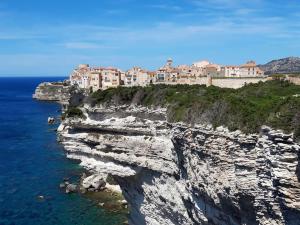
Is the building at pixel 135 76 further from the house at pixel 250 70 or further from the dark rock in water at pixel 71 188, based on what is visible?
the dark rock in water at pixel 71 188

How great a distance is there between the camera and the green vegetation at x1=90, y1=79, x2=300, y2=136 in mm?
14185

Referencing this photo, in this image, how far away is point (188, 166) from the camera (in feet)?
63.4

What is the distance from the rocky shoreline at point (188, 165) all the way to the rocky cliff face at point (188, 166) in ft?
0.09

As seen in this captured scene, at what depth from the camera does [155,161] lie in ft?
75.2

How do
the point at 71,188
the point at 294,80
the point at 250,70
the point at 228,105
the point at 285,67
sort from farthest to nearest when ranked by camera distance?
the point at 285,67 → the point at 250,70 → the point at 71,188 → the point at 294,80 → the point at 228,105

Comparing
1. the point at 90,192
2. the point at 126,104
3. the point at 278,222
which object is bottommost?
the point at 90,192

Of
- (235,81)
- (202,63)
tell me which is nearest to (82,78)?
(202,63)

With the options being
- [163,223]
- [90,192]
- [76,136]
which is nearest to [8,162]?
[90,192]

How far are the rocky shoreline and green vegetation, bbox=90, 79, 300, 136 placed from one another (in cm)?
50

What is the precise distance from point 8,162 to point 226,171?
3635 centimetres

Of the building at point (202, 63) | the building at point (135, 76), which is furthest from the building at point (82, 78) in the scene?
the building at point (202, 63)

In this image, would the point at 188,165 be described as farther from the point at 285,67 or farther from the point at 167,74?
the point at 285,67

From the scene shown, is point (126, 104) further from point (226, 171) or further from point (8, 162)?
point (8, 162)

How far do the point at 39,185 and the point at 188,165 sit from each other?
23007 millimetres
